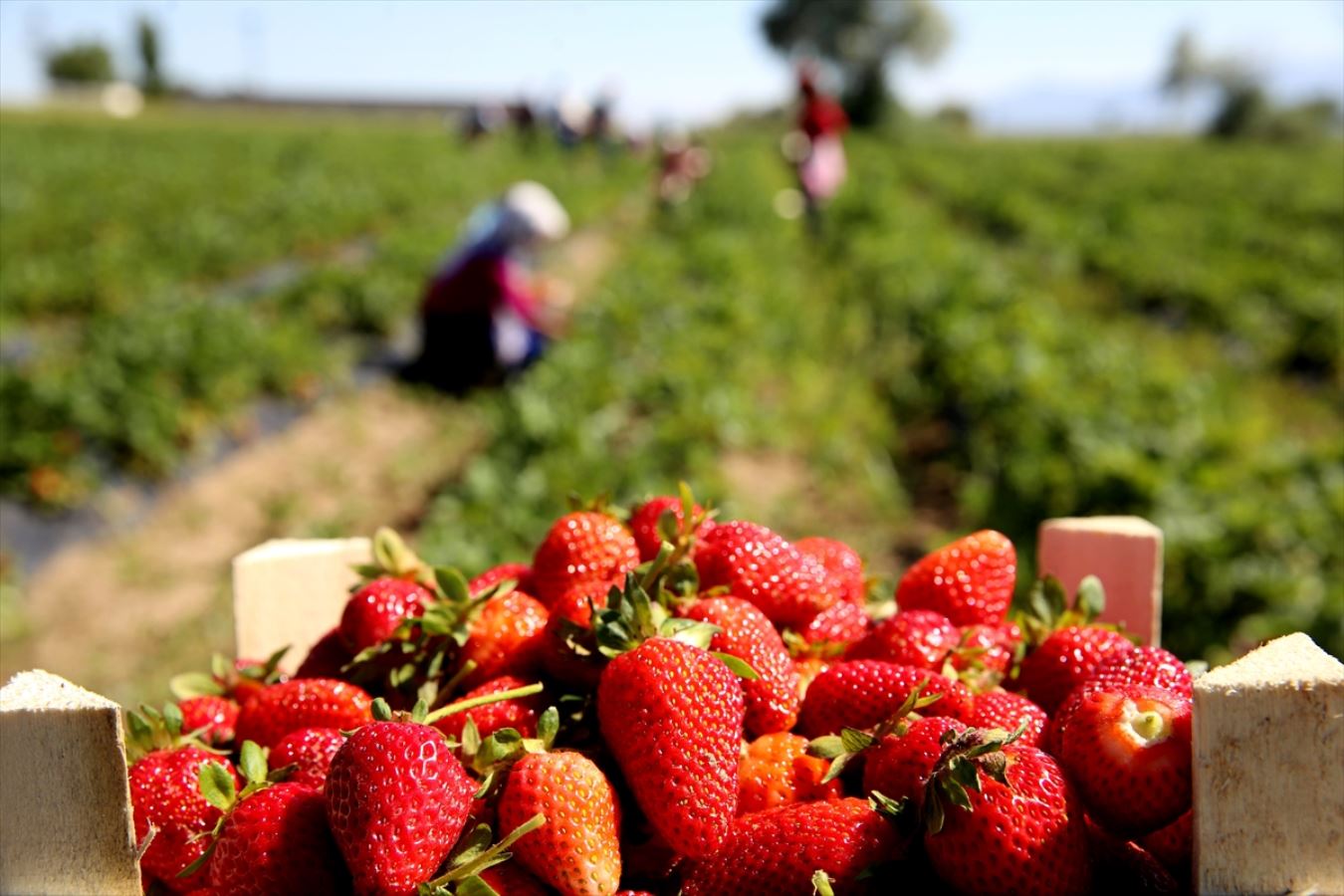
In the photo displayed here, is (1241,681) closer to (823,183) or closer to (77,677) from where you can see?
(77,677)

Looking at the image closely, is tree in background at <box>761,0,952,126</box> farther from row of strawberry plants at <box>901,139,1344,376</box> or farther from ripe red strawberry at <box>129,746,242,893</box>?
ripe red strawberry at <box>129,746,242,893</box>

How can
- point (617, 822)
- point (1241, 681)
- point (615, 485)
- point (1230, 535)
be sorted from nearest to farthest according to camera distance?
point (1241, 681) → point (617, 822) → point (1230, 535) → point (615, 485)

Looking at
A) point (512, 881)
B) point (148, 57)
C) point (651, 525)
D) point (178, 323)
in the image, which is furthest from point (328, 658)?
point (148, 57)

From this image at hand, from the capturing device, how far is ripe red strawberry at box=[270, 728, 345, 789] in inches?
57.2

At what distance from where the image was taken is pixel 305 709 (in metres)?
1.59

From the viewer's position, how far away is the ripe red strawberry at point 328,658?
1.79 meters

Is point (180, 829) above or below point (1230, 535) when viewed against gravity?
above

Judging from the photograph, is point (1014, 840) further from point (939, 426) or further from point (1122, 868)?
point (939, 426)

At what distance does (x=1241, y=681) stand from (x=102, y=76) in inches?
4814

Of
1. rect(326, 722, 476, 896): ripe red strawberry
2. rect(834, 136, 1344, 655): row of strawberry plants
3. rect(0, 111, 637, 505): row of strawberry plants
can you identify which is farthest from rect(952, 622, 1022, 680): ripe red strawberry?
rect(0, 111, 637, 505): row of strawberry plants

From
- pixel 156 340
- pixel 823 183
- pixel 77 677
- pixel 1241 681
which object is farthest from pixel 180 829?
pixel 823 183

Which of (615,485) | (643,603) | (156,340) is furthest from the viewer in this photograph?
(156,340)

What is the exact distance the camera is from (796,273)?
15.0 metres

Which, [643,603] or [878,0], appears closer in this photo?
[643,603]
